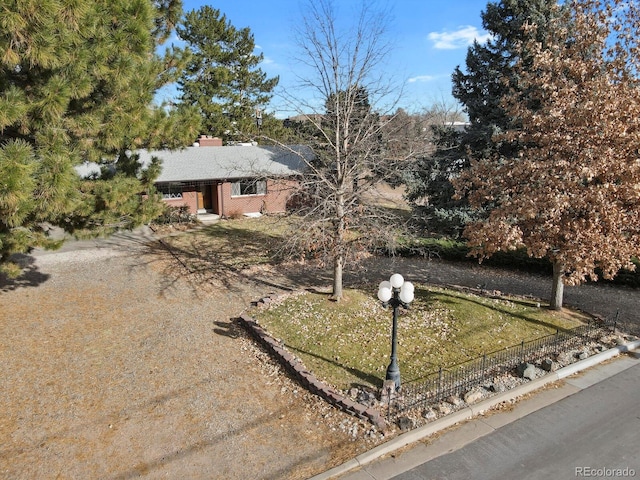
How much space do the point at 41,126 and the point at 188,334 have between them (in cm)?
589

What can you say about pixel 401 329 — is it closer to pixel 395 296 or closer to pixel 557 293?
pixel 395 296

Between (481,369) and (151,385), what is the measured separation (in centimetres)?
698

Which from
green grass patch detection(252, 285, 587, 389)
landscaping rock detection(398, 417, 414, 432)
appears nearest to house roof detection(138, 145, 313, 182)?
green grass patch detection(252, 285, 587, 389)

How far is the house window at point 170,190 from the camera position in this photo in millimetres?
24438

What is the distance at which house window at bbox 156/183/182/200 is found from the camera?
24438mm

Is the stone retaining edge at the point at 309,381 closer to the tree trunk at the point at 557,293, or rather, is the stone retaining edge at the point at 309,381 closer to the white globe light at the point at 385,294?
the white globe light at the point at 385,294

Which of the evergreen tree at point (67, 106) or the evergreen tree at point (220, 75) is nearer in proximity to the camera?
the evergreen tree at point (67, 106)

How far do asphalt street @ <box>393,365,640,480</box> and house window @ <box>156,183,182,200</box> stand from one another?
69.7 feet

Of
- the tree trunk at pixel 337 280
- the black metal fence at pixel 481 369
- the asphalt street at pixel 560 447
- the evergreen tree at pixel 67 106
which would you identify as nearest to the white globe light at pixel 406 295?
the black metal fence at pixel 481 369

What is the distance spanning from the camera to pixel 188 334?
11.4 meters

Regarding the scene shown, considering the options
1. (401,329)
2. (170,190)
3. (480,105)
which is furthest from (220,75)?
(401,329)

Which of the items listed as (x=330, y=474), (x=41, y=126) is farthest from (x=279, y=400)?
(x=41, y=126)

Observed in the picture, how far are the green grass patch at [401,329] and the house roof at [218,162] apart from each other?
1093cm

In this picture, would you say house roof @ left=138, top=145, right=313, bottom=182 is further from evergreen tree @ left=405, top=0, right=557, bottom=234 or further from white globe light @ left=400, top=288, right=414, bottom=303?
white globe light @ left=400, top=288, right=414, bottom=303
